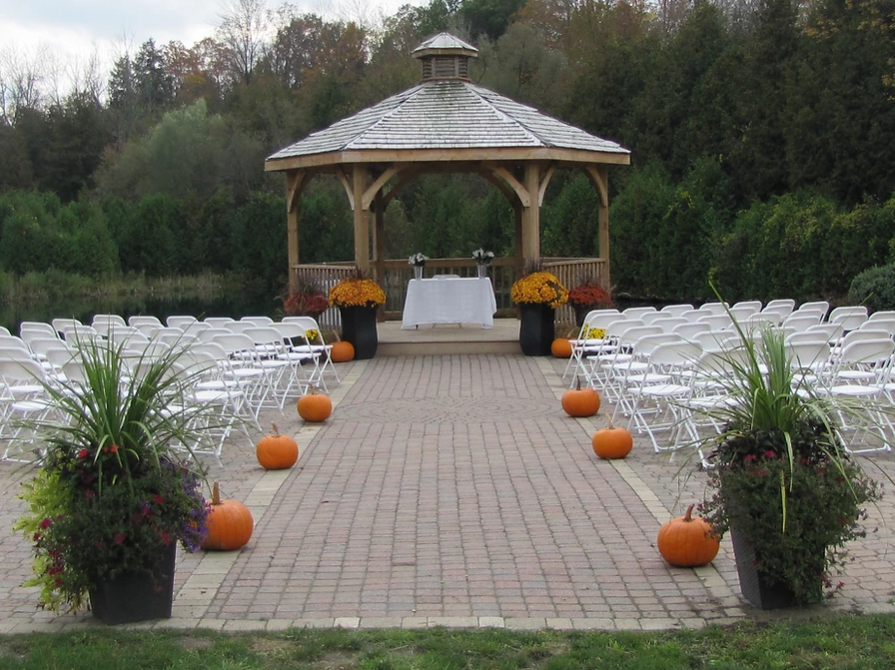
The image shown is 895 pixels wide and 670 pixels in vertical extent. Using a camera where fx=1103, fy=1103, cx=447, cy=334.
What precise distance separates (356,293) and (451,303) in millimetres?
2642

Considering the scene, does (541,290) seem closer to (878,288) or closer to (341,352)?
(341,352)

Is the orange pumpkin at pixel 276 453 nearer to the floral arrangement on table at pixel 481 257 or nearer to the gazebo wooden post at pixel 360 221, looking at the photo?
the gazebo wooden post at pixel 360 221

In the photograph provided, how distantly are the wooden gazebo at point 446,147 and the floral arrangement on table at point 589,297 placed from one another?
84cm

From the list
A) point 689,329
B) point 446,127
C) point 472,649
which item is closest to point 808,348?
point 689,329

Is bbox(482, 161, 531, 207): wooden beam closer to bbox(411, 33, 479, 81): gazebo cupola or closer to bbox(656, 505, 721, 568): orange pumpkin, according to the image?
bbox(411, 33, 479, 81): gazebo cupola

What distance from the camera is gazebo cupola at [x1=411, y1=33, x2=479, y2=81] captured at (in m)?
18.1

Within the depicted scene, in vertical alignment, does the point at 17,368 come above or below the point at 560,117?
below

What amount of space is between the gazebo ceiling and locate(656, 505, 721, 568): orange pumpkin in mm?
10721

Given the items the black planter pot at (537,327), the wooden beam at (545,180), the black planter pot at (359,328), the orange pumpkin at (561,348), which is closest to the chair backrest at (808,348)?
the orange pumpkin at (561,348)

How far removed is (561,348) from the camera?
48.4ft

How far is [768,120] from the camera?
Answer: 27594mm

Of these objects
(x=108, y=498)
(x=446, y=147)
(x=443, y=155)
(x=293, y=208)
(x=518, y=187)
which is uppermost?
(x=446, y=147)

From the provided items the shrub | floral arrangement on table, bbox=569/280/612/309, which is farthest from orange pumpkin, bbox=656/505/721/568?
the shrub

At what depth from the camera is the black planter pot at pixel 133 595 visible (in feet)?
14.7
